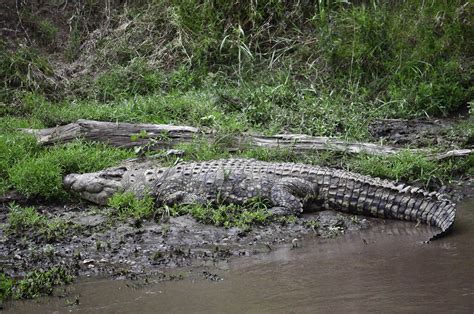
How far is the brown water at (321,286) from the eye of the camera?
4.69 metres

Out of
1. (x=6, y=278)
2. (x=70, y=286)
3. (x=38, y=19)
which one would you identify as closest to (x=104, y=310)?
(x=70, y=286)

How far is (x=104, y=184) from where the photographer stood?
7.69 meters

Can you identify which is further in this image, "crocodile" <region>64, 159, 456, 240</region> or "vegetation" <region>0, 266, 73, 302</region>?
"crocodile" <region>64, 159, 456, 240</region>

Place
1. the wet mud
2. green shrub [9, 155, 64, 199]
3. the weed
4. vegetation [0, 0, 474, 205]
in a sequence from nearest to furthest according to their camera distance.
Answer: the weed, the wet mud, green shrub [9, 155, 64, 199], vegetation [0, 0, 474, 205]

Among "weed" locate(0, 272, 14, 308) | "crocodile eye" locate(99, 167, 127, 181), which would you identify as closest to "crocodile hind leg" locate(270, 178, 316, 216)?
"crocodile eye" locate(99, 167, 127, 181)

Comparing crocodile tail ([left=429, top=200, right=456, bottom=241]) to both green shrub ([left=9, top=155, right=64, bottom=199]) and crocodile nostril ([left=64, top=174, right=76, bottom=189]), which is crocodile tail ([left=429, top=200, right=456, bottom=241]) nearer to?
crocodile nostril ([left=64, top=174, right=76, bottom=189])

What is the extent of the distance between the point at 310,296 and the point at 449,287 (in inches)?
36.5

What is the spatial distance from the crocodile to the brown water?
0.81m

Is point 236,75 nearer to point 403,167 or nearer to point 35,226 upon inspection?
point 403,167

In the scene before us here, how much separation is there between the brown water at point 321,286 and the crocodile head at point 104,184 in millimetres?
2078

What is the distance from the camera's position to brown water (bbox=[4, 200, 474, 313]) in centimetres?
469

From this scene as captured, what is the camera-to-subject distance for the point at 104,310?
4.91 metres

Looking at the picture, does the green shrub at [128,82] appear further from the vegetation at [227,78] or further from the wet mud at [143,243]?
the wet mud at [143,243]

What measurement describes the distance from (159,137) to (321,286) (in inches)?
162
